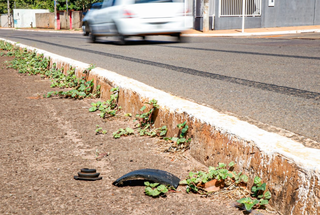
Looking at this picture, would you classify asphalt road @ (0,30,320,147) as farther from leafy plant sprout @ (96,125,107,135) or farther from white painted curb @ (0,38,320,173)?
leafy plant sprout @ (96,125,107,135)

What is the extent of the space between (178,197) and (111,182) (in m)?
0.44

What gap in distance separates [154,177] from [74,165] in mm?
657

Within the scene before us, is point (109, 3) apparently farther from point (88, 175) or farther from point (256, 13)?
point (256, 13)

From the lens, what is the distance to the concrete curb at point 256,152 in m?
1.62

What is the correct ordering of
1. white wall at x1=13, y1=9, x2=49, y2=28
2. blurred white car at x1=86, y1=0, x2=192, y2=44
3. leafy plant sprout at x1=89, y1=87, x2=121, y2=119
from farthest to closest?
1. white wall at x1=13, y1=9, x2=49, y2=28
2. blurred white car at x1=86, y1=0, x2=192, y2=44
3. leafy plant sprout at x1=89, y1=87, x2=121, y2=119

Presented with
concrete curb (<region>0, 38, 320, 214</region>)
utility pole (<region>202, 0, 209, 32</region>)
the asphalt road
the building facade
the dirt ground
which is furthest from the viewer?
the building facade

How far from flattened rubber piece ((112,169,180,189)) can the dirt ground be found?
46 millimetres

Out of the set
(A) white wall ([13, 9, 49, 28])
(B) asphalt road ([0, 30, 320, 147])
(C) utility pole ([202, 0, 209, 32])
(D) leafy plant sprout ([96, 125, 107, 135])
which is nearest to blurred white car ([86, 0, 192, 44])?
(B) asphalt road ([0, 30, 320, 147])

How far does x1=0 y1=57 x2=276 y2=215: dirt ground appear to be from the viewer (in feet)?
6.24

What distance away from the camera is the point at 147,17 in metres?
11.8

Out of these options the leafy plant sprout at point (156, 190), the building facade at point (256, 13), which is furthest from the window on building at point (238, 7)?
the leafy plant sprout at point (156, 190)

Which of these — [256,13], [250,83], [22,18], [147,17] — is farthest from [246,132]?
[22,18]

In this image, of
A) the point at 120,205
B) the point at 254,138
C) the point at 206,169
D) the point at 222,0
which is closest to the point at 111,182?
the point at 120,205

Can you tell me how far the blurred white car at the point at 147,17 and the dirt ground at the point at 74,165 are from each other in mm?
8224
